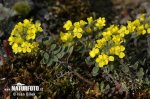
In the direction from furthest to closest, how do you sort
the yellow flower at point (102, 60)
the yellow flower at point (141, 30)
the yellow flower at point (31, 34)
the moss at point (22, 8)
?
1. the moss at point (22, 8)
2. the yellow flower at point (141, 30)
3. the yellow flower at point (31, 34)
4. the yellow flower at point (102, 60)

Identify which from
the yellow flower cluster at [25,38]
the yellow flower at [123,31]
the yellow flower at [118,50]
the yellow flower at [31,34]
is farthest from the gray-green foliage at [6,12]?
the yellow flower at [118,50]

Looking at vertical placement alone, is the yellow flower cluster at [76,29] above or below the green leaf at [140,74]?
above

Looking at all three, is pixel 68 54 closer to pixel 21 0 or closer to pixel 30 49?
pixel 30 49

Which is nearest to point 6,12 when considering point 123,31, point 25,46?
point 25,46

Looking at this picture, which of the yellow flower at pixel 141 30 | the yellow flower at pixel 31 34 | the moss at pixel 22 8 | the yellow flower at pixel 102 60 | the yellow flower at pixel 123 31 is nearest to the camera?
the yellow flower at pixel 102 60

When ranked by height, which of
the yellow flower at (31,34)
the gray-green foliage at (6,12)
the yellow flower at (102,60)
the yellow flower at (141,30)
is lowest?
the yellow flower at (102,60)

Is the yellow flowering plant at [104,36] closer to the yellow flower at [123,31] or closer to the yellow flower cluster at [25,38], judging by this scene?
the yellow flower at [123,31]

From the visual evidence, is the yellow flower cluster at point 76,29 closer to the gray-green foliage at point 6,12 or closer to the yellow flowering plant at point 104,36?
the yellow flowering plant at point 104,36

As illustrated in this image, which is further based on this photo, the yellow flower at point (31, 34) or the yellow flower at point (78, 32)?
the yellow flower at point (78, 32)

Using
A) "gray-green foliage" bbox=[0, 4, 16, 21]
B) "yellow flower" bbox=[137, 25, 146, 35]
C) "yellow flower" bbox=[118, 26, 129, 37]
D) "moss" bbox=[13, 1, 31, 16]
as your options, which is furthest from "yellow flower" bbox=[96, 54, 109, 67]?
"moss" bbox=[13, 1, 31, 16]
